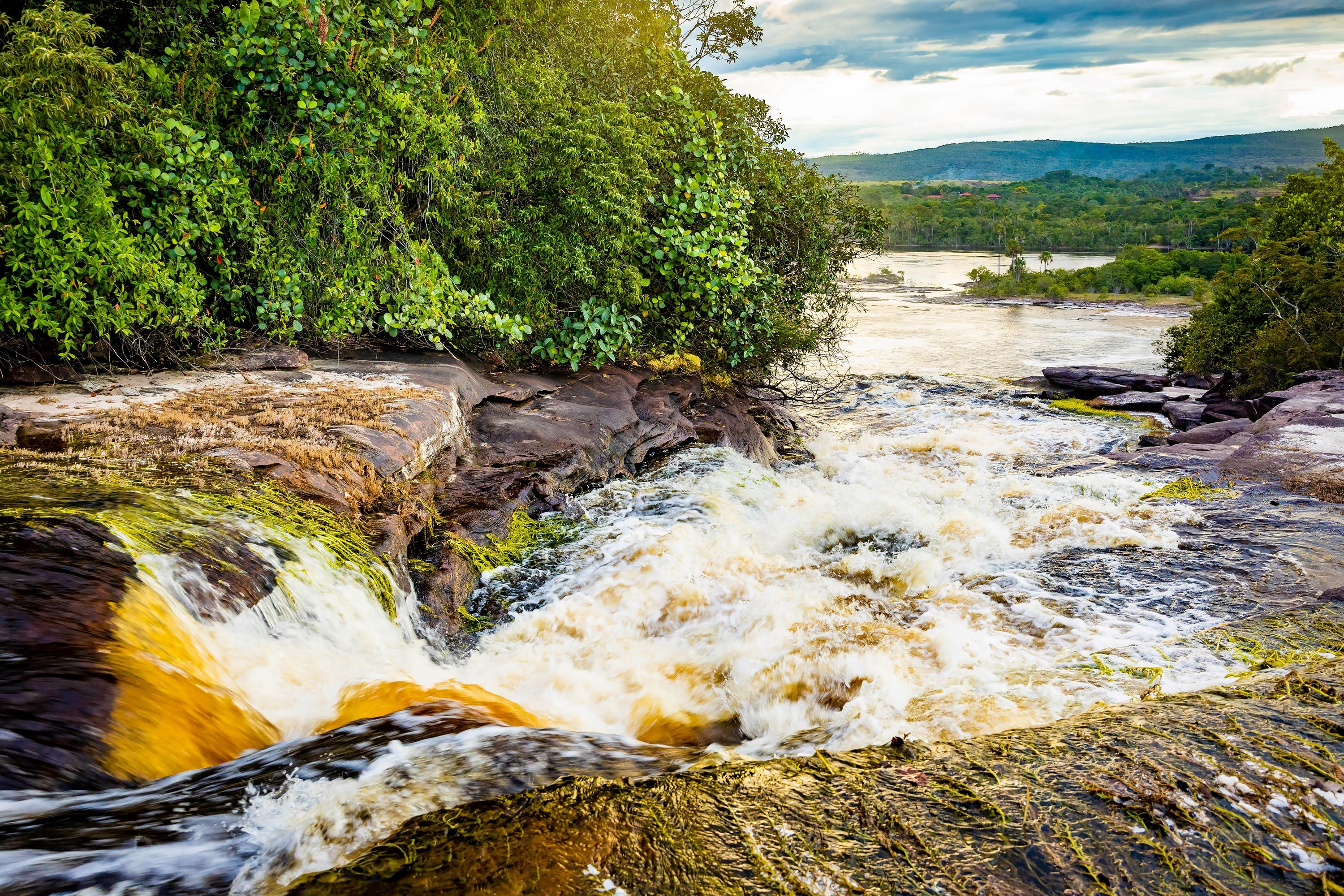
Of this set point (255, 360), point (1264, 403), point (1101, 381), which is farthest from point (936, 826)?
point (1101, 381)

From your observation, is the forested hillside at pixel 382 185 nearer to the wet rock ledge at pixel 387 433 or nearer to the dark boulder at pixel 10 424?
the wet rock ledge at pixel 387 433

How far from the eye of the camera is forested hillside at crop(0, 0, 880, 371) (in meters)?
5.93

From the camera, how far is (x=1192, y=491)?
8.73 m

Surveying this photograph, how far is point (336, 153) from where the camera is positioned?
7.79 meters

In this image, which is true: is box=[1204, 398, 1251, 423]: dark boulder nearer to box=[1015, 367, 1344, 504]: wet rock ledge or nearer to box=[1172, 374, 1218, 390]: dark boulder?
box=[1015, 367, 1344, 504]: wet rock ledge

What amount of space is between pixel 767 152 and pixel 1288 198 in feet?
76.1

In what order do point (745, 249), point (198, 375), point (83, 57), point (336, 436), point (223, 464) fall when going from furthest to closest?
point (745, 249)
point (198, 375)
point (336, 436)
point (83, 57)
point (223, 464)

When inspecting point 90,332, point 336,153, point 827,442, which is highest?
point 336,153

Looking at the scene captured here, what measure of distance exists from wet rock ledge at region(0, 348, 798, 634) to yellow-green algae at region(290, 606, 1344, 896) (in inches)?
102

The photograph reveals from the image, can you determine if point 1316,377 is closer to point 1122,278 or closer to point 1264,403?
point 1264,403

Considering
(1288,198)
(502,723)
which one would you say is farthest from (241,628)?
(1288,198)

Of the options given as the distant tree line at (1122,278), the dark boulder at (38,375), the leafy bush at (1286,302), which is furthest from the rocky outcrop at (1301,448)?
the distant tree line at (1122,278)

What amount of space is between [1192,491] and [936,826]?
810cm

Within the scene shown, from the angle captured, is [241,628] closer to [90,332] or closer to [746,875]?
[746,875]
